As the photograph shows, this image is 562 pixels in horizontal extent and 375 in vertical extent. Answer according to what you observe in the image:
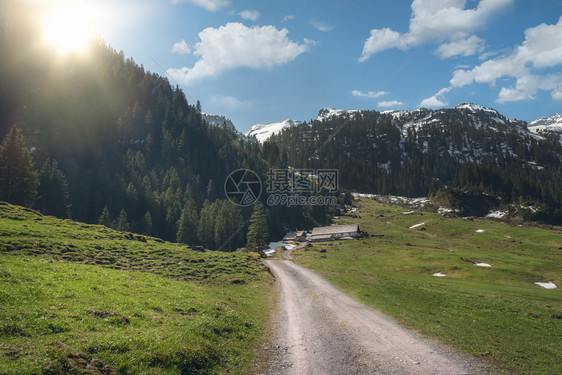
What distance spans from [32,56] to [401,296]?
9854 inches

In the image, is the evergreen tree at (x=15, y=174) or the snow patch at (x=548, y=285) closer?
A: the snow patch at (x=548, y=285)

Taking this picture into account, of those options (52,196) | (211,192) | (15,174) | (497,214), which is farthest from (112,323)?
(497,214)

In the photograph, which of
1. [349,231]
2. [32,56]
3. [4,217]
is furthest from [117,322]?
[32,56]

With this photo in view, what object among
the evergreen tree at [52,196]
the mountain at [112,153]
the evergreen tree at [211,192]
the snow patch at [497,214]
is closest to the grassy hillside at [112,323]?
the mountain at [112,153]

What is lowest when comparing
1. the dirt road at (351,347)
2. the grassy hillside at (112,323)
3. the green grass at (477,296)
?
the green grass at (477,296)

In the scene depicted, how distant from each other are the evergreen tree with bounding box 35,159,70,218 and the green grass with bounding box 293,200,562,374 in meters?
86.4

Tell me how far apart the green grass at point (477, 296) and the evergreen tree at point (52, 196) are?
284ft

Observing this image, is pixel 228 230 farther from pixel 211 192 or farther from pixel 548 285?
pixel 548 285

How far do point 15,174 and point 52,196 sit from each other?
27680 millimetres

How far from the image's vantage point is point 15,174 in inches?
2805

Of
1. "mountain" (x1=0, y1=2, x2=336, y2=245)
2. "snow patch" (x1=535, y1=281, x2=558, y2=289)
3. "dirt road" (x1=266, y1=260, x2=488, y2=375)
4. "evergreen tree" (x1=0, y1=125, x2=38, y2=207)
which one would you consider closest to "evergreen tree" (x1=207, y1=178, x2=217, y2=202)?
"mountain" (x1=0, y1=2, x2=336, y2=245)

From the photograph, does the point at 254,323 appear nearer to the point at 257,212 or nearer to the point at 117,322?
the point at 117,322

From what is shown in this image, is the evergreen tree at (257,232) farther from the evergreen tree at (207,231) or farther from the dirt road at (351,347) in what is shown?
the dirt road at (351,347)

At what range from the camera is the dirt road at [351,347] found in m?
13.5
